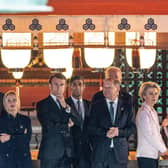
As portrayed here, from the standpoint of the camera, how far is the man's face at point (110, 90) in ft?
15.7

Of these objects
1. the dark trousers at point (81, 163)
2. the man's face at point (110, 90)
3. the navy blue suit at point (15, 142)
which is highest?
the man's face at point (110, 90)

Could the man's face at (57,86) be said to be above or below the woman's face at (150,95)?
above

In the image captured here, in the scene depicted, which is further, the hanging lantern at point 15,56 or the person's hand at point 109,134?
the hanging lantern at point 15,56

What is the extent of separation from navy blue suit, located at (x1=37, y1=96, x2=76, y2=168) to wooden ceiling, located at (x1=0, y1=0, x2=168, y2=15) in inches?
49.5

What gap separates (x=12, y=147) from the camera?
486 centimetres

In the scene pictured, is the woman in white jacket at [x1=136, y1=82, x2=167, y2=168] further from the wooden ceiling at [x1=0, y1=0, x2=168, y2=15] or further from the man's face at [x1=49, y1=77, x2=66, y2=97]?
the wooden ceiling at [x1=0, y1=0, x2=168, y2=15]

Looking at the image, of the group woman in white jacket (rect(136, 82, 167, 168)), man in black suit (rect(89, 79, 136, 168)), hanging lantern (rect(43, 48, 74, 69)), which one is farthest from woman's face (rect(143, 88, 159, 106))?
hanging lantern (rect(43, 48, 74, 69))

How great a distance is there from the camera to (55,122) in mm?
4797

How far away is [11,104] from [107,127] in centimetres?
105

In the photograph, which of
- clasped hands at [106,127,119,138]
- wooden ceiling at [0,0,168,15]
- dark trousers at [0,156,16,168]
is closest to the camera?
clasped hands at [106,127,119,138]

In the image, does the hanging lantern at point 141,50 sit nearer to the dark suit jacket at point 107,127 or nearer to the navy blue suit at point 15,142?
the dark suit jacket at point 107,127

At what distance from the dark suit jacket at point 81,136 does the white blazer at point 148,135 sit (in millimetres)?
593

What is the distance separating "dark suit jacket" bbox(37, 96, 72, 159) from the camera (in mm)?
4789

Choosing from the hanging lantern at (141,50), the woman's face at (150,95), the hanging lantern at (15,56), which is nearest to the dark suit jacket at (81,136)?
the woman's face at (150,95)
